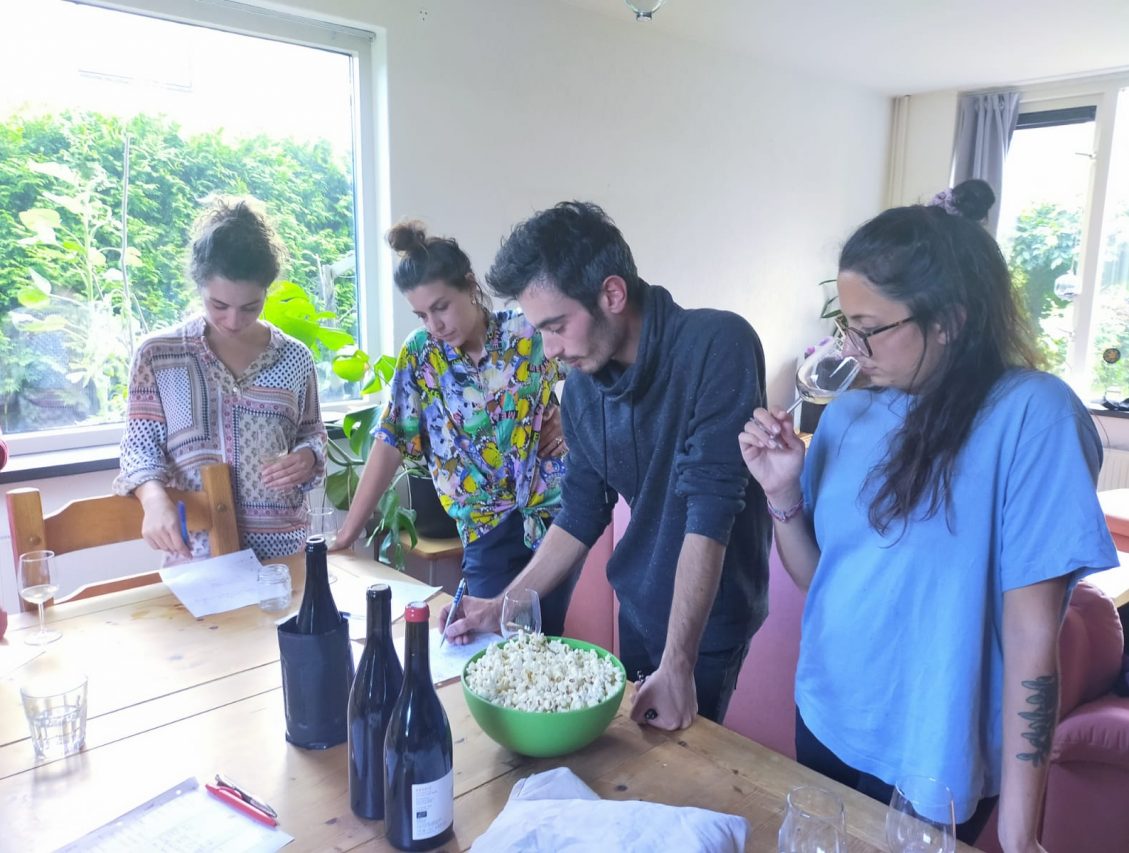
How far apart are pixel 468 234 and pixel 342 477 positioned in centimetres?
116

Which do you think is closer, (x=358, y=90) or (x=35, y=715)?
(x=35, y=715)

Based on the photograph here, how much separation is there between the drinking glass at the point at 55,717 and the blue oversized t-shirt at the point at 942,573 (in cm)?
101

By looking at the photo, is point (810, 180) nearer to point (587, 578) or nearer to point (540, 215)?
point (587, 578)

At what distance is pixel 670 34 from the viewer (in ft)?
12.9

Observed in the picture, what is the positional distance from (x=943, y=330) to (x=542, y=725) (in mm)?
720

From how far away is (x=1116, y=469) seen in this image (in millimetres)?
4535

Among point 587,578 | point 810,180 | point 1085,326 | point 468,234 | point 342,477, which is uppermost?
point 810,180

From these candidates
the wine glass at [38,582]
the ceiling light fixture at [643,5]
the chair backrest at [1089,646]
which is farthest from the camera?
the ceiling light fixture at [643,5]

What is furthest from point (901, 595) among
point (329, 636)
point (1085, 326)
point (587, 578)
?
point (1085, 326)

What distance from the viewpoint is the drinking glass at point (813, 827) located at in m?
0.76

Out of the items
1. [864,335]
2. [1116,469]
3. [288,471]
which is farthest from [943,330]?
[1116,469]

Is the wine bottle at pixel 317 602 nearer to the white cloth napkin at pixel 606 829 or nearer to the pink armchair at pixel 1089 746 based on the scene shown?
the white cloth napkin at pixel 606 829

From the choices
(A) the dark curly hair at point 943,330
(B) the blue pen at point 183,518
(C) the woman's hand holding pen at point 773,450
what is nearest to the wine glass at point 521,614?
(C) the woman's hand holding pen at point 773,450

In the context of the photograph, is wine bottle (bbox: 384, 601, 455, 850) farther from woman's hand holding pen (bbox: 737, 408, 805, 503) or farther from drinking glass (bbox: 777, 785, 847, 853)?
woman's hand holding pen (bbox: 737, 408, 805, 503)
